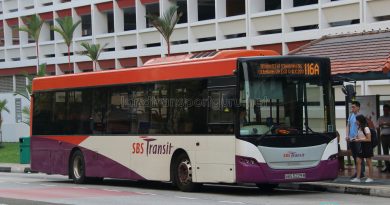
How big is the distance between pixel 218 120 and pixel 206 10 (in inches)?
1075

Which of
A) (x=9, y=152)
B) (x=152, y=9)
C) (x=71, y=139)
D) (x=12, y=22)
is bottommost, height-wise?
(x=9, y=152)

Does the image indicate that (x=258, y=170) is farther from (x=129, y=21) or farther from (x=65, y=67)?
(x=65, y=67)

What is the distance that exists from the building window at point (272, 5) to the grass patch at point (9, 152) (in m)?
14.5

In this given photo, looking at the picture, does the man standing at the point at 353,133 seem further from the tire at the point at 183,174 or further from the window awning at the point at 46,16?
the window awning at the point at 46,16

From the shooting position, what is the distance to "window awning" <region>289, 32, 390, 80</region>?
808 inches

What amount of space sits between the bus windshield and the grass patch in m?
25.7

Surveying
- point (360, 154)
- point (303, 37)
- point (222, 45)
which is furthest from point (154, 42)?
point (360, 154)

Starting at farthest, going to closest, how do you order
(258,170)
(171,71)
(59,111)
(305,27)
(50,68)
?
(50,68), (305,27), (59,111), (171,71), (258,170)

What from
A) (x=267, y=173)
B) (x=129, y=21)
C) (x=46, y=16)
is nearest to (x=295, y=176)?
(x=267, y=173)

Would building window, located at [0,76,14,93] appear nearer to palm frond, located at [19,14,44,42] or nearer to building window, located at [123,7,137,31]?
palm frond, located at [19,14,44,42]

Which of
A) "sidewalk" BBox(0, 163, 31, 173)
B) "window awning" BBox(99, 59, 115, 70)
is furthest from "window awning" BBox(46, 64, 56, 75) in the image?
"sidewalk" BBox(0, 163, 31, 173)

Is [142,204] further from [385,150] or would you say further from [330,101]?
[385,150]

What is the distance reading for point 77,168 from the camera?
78.1ft

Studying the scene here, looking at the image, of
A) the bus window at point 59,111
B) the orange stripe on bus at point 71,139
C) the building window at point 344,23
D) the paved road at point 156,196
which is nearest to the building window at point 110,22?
the building window at point 344,23
